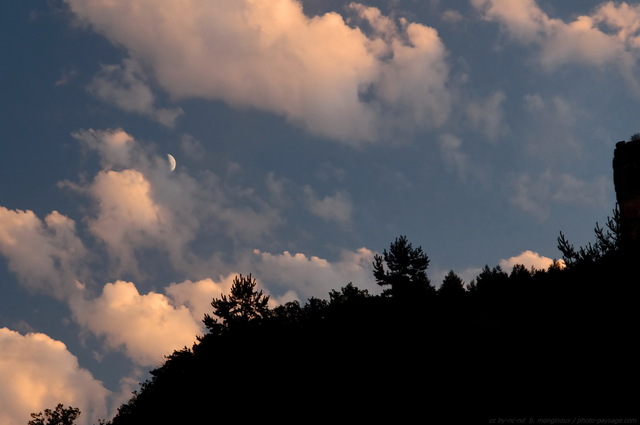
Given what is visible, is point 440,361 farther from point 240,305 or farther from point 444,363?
point 240,305

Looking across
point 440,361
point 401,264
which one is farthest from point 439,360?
point 401,264

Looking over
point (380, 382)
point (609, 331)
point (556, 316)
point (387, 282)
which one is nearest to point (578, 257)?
point (387, 282)

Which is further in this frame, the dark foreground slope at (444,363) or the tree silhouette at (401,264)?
the tree silhouette at (401,264)

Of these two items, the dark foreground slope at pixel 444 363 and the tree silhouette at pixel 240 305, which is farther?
the tree silhouette at pixel 240 305

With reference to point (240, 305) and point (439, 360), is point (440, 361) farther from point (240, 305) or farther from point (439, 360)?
point (240, 305)

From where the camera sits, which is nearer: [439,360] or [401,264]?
[439,360]

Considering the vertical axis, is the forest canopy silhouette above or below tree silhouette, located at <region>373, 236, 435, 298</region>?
below

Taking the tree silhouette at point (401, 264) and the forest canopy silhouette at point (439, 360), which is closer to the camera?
the forest canopy silhouette at point (439, 360)

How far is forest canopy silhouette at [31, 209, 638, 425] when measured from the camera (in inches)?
858

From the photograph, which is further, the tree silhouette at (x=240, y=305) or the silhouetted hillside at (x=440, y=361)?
the tree silhouette at (x=240, y=305)

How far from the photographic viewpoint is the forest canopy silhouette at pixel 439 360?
21.8 meters

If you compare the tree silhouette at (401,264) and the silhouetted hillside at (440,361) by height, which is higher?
the tree silhouette at (401,264)

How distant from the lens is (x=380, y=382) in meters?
28.3

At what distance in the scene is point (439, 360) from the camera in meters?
28.6
